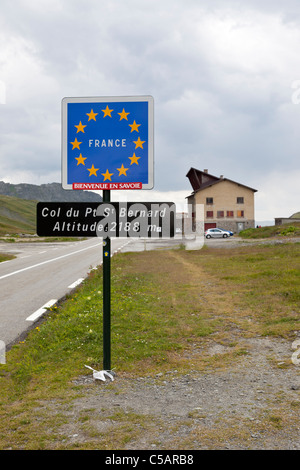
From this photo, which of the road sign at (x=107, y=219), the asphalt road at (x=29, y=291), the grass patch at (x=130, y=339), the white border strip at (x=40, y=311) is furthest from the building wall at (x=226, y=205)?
the road sign at (x=107, y=219)

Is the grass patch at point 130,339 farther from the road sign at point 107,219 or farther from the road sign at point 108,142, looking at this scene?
the road sign at point 108,142

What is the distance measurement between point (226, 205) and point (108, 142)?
230 ft

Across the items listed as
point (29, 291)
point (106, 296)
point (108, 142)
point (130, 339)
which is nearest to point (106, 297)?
point (106, 296)

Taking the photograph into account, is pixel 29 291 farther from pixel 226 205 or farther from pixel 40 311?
pixel 226 205

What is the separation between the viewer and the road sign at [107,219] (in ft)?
18.8

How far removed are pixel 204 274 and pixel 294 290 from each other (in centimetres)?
615

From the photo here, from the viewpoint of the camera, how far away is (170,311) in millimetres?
9680

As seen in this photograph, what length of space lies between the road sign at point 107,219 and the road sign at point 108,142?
34 centimetres

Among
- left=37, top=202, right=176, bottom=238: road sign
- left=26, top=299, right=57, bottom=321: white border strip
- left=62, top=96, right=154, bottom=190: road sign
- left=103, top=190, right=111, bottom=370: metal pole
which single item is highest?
left=62, top=96, right=154, bottom=190: road sign

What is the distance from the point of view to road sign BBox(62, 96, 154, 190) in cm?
554

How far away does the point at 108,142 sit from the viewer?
5.55m

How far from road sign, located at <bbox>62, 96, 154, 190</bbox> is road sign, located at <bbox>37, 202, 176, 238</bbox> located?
1.13ft

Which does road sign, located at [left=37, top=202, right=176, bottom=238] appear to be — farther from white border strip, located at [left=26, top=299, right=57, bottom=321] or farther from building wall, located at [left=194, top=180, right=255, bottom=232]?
building wall, located at [left=194, top=180, right=255, bottom=232]

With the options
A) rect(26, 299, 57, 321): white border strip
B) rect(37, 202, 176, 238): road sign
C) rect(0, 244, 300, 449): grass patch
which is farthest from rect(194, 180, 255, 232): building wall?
rect(37, 202, 176, 238): road sign
